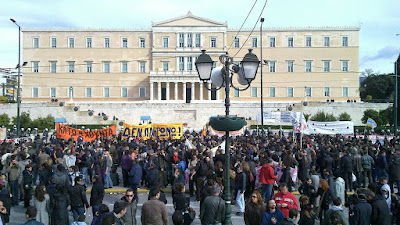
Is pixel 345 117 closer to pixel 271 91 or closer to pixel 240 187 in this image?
pixel 271 91

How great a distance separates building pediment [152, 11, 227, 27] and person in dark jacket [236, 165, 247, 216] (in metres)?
46.7

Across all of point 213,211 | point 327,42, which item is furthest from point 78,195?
point 327,42

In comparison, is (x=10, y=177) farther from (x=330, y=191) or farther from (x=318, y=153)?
(x=318, y=153)

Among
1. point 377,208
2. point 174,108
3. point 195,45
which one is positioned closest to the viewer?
point 377,208

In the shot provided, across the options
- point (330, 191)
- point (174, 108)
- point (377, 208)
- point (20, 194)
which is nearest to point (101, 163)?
point (20, 194)

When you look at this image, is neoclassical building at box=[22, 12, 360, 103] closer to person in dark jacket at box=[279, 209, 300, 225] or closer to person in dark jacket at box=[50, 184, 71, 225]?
person in dark jacket at box=[50, 184, 71, 225]

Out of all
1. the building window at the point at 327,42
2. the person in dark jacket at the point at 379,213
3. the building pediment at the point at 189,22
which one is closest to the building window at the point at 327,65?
the building window at the point at 327,42

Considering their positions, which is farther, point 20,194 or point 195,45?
point 195,45

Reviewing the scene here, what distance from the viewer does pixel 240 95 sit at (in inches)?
2186

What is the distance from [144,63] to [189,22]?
843 centimetres

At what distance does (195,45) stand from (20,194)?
148 feet

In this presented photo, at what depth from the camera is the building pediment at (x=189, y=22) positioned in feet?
180

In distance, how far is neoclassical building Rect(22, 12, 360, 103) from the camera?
55844 millimetres

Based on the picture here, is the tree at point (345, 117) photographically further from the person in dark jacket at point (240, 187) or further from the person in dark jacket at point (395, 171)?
the person in dark jacket at point (240, 187)
